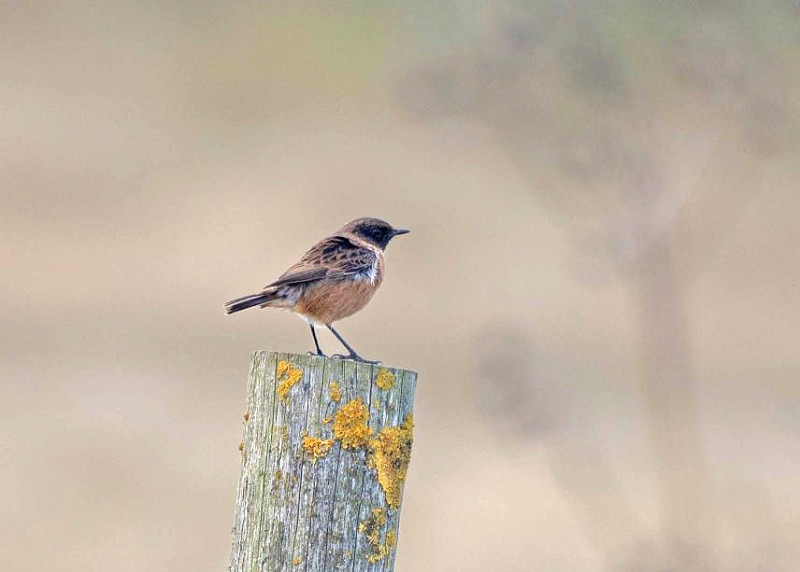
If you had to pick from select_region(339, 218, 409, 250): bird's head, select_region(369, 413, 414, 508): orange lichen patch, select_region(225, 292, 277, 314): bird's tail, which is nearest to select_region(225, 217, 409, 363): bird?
select_region(225, 292, 277, 314): bird's tail

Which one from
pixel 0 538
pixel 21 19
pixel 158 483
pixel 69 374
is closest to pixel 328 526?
pixel 0 538

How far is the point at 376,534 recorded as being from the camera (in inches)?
190

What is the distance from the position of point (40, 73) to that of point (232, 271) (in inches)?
444

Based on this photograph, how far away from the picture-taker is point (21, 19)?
31.6 meters

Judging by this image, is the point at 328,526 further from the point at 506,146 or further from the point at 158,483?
the point at 158,483

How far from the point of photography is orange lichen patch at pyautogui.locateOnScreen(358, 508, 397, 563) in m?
4.79

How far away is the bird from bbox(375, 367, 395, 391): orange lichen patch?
2.50 m

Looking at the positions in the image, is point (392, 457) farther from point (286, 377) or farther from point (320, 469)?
point (286, 377)

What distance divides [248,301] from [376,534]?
8.58 feet

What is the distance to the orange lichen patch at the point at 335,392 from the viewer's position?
4.80 m

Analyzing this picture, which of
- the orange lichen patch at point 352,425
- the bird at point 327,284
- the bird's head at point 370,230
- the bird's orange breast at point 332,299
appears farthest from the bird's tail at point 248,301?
the orange lichen patch at point 352,425

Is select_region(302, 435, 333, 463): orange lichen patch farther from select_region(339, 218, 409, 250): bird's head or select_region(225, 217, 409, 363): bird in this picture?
select_region(339, 218, 409, 250): bird's head

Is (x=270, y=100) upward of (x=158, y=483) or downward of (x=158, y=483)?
upward

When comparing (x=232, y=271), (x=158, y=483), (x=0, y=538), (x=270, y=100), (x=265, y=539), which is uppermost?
(x=270, y=100)
